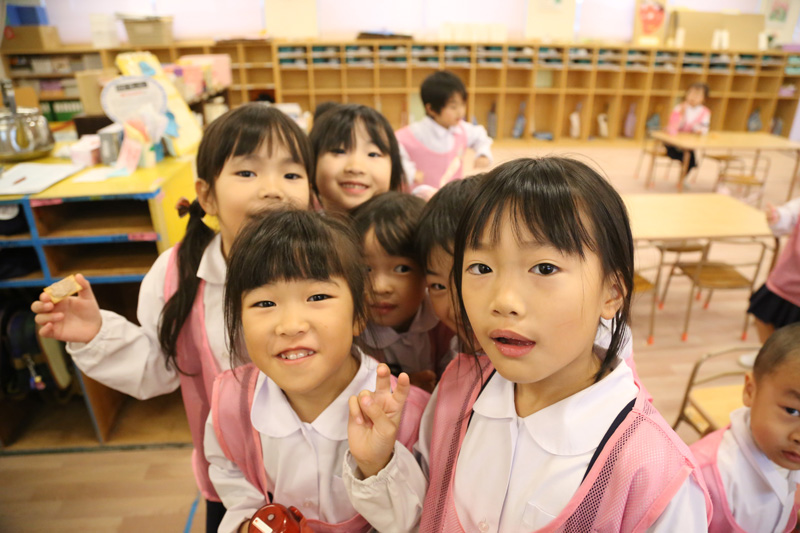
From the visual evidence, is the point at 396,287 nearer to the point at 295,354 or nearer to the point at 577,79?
the point at 295,354

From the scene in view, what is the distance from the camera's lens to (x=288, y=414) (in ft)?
2.99

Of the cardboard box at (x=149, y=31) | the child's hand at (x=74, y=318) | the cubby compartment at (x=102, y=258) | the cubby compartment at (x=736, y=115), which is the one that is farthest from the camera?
the cubby compartment at (x=736, y=115)


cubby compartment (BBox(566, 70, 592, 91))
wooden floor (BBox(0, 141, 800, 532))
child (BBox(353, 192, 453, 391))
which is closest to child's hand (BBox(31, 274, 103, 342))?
child (BBox(353, 192, 453, 391))

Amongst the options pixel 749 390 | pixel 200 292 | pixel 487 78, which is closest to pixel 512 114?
pixel 487 78

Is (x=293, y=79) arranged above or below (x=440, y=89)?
below

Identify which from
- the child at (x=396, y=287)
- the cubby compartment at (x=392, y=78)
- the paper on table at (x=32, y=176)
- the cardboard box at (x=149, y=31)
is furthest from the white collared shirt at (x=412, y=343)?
the cubby compartment at (x=392, y=78)

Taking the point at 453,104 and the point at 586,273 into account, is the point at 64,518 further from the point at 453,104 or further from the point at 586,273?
the point at 453,104

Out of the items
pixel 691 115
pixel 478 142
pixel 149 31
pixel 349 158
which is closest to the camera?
pixel 349 158

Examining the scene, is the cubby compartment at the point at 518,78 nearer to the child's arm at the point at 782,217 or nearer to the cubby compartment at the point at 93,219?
the child's arm at the point at 782,217

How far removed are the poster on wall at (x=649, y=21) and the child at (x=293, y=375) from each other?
8.63 meters

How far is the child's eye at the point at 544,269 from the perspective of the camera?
646 mm

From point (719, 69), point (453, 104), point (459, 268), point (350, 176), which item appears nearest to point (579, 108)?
point (719, 69)

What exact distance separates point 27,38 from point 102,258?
652 centimetres

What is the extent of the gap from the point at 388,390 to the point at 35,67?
8.31 meters
